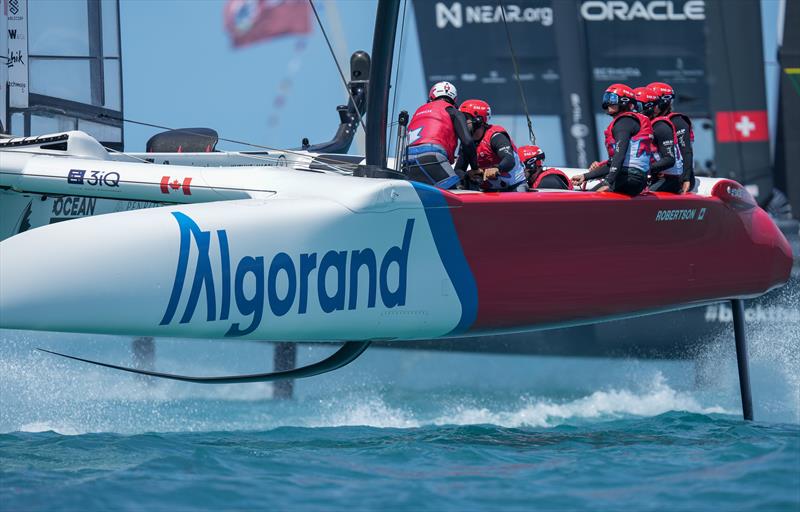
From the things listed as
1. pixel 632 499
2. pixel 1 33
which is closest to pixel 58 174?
pixel 1 33

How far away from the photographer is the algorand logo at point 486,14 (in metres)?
10.0

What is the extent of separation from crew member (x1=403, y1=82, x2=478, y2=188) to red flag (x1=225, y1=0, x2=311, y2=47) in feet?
24.3

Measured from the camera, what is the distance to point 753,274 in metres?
5.29

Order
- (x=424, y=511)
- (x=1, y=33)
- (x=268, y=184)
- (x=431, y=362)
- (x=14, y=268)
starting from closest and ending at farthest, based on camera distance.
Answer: (x=424, y=511) → (x=14, y=268) → (x=268, y=184) → (x=1, y=33) → (x=431, y=362)

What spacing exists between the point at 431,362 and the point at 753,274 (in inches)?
185

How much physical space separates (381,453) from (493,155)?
5.50 ft

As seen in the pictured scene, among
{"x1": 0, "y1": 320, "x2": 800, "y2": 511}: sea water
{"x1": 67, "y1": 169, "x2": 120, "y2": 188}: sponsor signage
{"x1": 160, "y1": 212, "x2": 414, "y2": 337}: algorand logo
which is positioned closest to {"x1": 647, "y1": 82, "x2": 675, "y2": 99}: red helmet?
{"x1": 0, "y1": 320, "x2": 800, "y2": 511}: sea water

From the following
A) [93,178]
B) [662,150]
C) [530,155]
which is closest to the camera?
[93,178]

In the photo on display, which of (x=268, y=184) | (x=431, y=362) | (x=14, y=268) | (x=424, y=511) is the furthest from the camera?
(x=431, y=362)

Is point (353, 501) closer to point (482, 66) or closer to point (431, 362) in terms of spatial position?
point (431, 362)

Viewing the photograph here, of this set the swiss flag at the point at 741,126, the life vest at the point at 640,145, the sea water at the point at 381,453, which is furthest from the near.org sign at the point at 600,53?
the life vest at the point at 640,145

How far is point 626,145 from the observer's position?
16.0 ft

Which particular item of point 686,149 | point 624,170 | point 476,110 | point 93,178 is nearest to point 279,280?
point 93,178

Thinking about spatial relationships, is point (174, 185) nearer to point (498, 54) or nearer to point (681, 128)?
point (681, 128)
